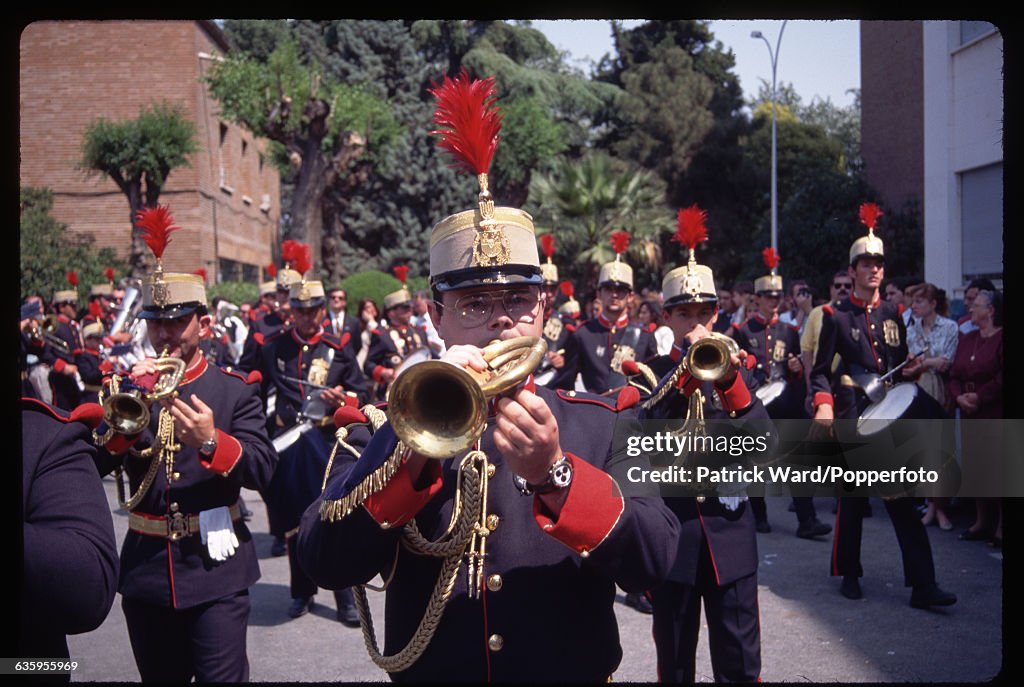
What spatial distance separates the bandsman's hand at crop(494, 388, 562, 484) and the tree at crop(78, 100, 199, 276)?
2177 cm

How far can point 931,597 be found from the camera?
6.72m

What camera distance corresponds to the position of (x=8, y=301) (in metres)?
2.33

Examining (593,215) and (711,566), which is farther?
(593,215)

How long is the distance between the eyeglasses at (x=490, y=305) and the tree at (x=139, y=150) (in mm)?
21373

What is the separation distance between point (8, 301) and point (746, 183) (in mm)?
41256

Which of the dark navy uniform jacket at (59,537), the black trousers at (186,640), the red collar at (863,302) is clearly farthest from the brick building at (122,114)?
the dark navy uniform jacket at (59,537)

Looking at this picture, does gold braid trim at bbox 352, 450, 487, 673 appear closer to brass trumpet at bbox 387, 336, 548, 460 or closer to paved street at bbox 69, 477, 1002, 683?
brass trumpet at bbox 387, 336, 548, 460

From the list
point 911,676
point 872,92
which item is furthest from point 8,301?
point 872,92

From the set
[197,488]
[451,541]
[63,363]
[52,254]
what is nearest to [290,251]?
[63,363]

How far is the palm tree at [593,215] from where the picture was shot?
30312mm

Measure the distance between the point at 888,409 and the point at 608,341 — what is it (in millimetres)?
3488

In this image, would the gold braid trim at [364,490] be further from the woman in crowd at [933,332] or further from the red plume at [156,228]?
the woman in crowd at [933,332]

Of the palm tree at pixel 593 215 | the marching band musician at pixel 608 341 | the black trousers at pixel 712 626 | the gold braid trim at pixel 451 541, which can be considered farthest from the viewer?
the palm tree at pixel 593 215

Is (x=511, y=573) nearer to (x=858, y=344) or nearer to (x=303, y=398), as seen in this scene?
(x=858, y=344)
